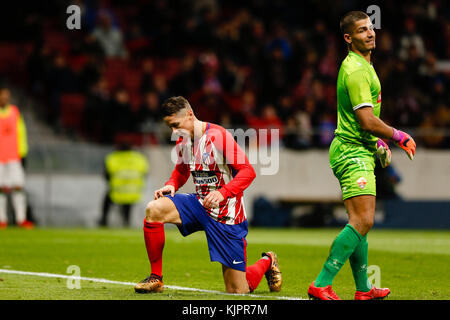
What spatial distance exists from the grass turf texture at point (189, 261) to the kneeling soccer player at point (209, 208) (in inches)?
11.8

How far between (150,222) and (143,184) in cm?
1115

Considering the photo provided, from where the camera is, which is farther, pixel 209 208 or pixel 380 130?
pixel 209 208

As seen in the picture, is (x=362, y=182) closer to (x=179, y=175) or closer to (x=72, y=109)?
(x=179, y=175)

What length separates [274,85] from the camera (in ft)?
68.1

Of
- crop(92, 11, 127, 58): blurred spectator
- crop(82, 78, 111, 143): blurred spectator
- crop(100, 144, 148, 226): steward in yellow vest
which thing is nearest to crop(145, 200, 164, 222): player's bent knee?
crop(100, 144, 148, 226): steward in yellow vest

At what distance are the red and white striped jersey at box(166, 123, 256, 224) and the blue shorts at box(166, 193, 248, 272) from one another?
0.06 meters

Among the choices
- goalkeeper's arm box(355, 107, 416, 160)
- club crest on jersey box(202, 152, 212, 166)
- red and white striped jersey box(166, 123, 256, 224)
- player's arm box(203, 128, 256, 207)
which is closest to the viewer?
goalkeeper's arm box(355, 107, 416, 160)

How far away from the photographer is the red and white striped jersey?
7.23 metres

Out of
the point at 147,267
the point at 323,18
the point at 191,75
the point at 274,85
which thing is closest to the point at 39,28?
the point at 191,75

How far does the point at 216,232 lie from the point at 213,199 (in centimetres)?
47

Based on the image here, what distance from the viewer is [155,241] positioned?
24.1ft

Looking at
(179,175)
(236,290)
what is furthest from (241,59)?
(236,290)

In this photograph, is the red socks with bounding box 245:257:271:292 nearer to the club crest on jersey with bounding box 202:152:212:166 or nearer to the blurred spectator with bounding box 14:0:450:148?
the club crest on jersey with bounding box 202:152:212:166
